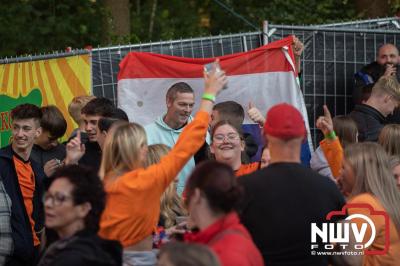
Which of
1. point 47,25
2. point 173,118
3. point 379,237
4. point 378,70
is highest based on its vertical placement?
point 47,25

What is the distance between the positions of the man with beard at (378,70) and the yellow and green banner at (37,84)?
300cm

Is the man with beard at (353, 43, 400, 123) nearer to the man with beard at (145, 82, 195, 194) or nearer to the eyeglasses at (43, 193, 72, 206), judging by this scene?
the man with beard at (145, 82, 195, 194)

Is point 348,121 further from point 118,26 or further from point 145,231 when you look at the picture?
point 118,26

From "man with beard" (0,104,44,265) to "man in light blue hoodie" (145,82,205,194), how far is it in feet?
3.53

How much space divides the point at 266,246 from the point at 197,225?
74 centimetres

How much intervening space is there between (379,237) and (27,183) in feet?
9.98

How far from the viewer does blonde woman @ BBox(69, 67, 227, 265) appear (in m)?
6.13

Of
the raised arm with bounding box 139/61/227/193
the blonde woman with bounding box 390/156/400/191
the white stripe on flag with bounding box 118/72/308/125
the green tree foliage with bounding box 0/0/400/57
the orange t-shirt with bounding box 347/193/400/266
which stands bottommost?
the orange t-shirt with bounding box 347/193/400/266

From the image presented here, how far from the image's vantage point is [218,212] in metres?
5.19

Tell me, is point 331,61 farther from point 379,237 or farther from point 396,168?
point 379,237

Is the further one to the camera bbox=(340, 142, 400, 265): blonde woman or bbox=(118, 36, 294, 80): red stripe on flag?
bbox=(118, 36, 294, 80): red stripe on flag

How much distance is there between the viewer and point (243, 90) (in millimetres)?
10102

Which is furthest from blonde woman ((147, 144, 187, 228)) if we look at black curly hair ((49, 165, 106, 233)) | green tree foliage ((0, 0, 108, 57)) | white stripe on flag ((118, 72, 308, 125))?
green tree foliage ((0, 0, 108, 57))

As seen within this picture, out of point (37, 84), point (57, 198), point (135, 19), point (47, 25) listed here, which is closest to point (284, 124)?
point (57, 198)
